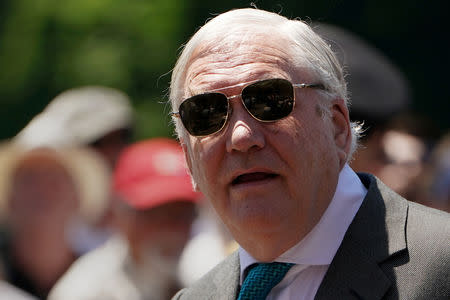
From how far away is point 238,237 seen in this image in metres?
3.67

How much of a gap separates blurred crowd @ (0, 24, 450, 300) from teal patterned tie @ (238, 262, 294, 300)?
1805mm

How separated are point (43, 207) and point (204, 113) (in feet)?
11.9

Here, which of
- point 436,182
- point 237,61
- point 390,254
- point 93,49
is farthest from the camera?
point 93,49

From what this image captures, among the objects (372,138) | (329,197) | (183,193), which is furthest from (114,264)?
(329,197)

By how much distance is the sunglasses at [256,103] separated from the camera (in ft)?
11.5

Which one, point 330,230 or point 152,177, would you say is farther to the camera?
point 152,177

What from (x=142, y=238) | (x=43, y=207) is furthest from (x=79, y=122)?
(x=142, y=238)

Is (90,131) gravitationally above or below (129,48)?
above

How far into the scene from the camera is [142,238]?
246 inches

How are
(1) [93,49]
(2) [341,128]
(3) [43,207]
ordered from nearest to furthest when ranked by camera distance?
1. (2) [341,128]
2. (3) [43,207]
3. (1) [93,49]

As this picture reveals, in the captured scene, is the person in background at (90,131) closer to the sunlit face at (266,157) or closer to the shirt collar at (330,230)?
the sunlit face at (266,157)

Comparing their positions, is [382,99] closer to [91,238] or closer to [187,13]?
[91,238]

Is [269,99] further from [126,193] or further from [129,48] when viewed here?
[129,48]

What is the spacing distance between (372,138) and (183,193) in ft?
5.12
